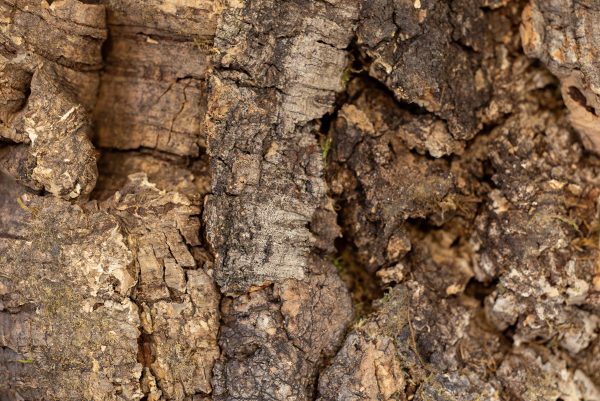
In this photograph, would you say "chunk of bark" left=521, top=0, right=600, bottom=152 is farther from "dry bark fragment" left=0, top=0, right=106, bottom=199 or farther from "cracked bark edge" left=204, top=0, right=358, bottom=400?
"dry bark fragment" left=0, top=0, right=106, bottom=199

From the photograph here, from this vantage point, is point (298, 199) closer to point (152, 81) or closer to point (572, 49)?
point (152, 81)

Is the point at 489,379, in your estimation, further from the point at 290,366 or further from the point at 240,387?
the point at 240,387

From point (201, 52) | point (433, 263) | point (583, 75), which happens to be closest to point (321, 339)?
point (433, 263)

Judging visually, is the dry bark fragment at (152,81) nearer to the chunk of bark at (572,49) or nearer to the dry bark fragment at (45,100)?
the dry bark fragment at (45,100)

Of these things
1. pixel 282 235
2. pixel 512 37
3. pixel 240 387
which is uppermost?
pixel 512 37

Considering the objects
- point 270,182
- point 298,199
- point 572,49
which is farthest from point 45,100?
point 572,49

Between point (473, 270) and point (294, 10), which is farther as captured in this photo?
point (473, 270)
